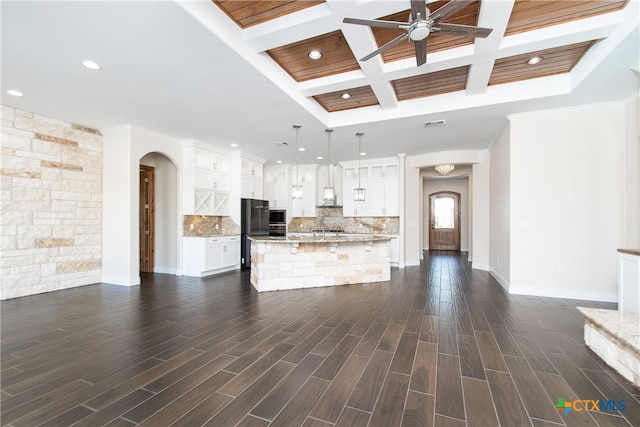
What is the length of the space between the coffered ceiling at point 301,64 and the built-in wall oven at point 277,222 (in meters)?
3.77

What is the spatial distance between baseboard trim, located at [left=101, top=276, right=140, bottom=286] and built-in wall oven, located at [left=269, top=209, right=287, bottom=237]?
13.2ft

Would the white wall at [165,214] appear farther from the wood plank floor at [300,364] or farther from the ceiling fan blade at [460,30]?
the ceiling fan blade at [460,30]

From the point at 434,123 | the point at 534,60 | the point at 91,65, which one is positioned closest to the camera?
the point at 91,65

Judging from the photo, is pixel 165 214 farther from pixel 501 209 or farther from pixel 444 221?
pixel 444 221

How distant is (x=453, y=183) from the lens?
11.2m

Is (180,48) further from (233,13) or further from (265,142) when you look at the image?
(265,142)

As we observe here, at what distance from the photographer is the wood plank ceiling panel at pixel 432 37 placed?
8.68 feet

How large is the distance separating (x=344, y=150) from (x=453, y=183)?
6275 millimetres

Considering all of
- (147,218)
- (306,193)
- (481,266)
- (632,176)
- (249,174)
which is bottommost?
(481,266)

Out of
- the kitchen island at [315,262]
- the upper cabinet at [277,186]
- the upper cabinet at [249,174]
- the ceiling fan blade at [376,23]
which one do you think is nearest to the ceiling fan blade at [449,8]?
the ceiling fan blade at [376,23]

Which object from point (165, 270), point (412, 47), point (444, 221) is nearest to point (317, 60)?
point (412, 47)

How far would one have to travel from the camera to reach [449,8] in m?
2.04

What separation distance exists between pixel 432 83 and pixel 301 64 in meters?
1.87

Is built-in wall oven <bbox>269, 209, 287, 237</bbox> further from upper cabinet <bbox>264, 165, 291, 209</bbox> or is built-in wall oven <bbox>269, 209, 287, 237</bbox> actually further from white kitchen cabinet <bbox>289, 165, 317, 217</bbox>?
white kitchen cabinet <bbox>289, 165, 317, 217</bbox>
